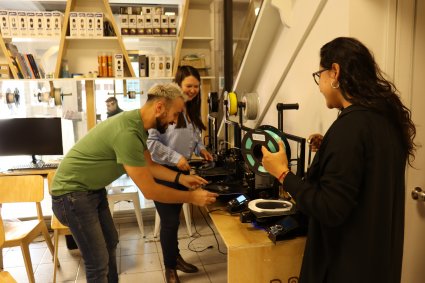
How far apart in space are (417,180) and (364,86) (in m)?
0.81


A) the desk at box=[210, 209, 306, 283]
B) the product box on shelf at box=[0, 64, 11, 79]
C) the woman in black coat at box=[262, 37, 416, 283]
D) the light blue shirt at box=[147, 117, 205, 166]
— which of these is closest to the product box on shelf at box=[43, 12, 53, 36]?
the product box on shelf at box=[0, 64, 11, 79]

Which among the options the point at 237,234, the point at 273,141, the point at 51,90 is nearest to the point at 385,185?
the point at 273,141

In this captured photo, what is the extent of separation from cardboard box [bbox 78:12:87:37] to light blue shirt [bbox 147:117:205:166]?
1.84 metres

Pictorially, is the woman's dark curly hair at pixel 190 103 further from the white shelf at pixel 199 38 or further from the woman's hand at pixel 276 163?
the white shelf at pixel 199 38

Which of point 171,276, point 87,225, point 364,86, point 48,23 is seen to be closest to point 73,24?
point 48,23

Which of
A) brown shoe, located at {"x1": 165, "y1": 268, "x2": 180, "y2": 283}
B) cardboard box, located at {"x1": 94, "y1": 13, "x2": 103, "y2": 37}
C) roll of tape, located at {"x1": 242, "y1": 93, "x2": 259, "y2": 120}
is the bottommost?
brown shoe, located at {"x1": 165, "y1": 268, "x2": 180, "y2": 283}

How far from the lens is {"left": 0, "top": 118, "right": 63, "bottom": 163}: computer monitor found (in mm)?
3635

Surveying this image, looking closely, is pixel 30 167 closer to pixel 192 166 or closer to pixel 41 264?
pixel 41 264

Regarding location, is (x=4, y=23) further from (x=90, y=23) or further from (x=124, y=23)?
(x=124, y=23)

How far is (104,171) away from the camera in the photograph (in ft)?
6.17

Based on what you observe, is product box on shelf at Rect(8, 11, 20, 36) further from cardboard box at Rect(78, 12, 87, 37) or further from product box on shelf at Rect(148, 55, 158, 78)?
product box on shelf at Rect(148, 55, 158, 78)

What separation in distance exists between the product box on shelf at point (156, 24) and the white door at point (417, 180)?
2686 millimetres

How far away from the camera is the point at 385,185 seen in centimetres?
115

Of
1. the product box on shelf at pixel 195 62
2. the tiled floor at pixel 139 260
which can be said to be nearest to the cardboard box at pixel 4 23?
the product box on shelf at pixel 195 62
